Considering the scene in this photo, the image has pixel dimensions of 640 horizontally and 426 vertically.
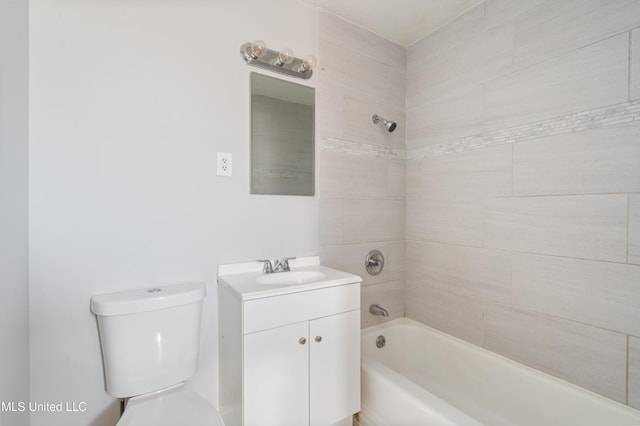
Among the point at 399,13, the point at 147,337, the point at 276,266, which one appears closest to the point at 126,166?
the point at 147,337

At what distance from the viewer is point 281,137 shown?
1.53 metres

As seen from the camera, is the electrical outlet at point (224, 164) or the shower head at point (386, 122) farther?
the shower head at point (386, 122)

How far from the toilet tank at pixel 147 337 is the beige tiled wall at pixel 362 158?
837 mm

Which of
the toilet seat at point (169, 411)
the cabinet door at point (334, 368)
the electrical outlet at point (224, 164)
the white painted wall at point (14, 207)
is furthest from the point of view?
the electrical outlet at point (224, 164)

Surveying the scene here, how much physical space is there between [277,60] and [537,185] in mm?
1493

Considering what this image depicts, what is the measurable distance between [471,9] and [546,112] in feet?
2.68

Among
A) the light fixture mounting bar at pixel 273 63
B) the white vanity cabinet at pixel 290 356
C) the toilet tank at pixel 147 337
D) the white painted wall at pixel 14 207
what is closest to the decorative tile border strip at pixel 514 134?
the light fixture mounting bar at pixel 273 63

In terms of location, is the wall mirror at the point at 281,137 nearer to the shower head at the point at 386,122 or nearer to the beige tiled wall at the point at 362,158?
the beige tiled wall at the point at 362,158

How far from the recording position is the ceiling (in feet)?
5.21

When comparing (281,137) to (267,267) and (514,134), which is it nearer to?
(267,267)

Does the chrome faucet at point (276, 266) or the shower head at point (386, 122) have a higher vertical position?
the shower head at point (386, 122)

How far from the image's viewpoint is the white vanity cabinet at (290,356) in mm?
1063

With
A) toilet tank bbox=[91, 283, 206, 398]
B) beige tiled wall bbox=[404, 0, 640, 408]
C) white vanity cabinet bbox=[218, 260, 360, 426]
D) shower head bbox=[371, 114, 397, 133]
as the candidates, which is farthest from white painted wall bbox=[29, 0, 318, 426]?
beige tiled wall bbox=[404, 0, 640, 408]

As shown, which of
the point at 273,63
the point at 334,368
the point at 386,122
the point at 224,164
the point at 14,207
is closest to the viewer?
the point at 14,207
